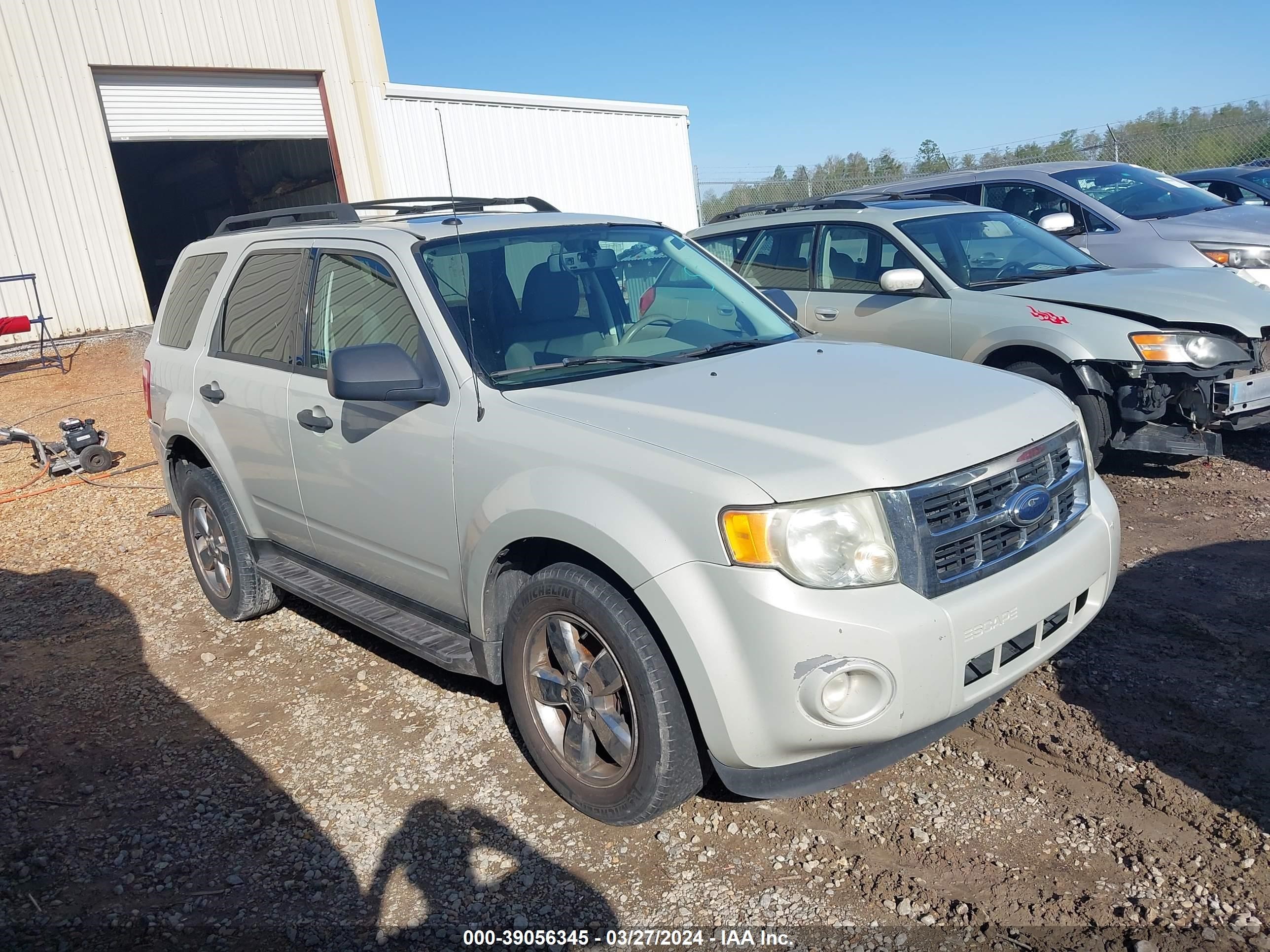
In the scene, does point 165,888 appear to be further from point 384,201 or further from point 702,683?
point 384,201

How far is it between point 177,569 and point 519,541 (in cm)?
391

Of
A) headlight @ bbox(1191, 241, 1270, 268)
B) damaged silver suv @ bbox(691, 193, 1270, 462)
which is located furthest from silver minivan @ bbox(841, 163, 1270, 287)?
damaged silver suv @ bbox(691, 193, 1270, 462)

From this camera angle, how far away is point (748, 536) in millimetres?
2625

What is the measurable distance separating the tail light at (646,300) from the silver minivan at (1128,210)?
17.3ft

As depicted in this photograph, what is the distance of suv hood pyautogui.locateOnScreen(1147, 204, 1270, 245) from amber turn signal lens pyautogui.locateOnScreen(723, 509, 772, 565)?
7325mm

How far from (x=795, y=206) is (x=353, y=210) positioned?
4.06 m

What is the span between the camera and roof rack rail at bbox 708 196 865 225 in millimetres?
7484

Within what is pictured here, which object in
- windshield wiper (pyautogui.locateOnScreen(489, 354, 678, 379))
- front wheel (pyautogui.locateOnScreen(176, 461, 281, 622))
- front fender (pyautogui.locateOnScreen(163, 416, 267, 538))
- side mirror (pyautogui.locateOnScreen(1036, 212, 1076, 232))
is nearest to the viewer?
windshield wiper (pyautogui.locateOnScreen(489, 354, 678, 379))

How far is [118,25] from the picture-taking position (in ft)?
47.1

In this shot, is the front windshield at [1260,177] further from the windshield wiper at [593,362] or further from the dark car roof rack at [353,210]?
the windshield wiper at [593,362]

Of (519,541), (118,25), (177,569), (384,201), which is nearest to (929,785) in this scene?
(519,541)

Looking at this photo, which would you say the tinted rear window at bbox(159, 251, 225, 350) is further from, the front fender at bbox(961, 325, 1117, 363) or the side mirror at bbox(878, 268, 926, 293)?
the front fender at bbox(961, 325, 1117, 363)

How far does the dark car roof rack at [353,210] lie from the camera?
458cm

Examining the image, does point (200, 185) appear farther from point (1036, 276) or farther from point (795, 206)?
point (1036, 276)
